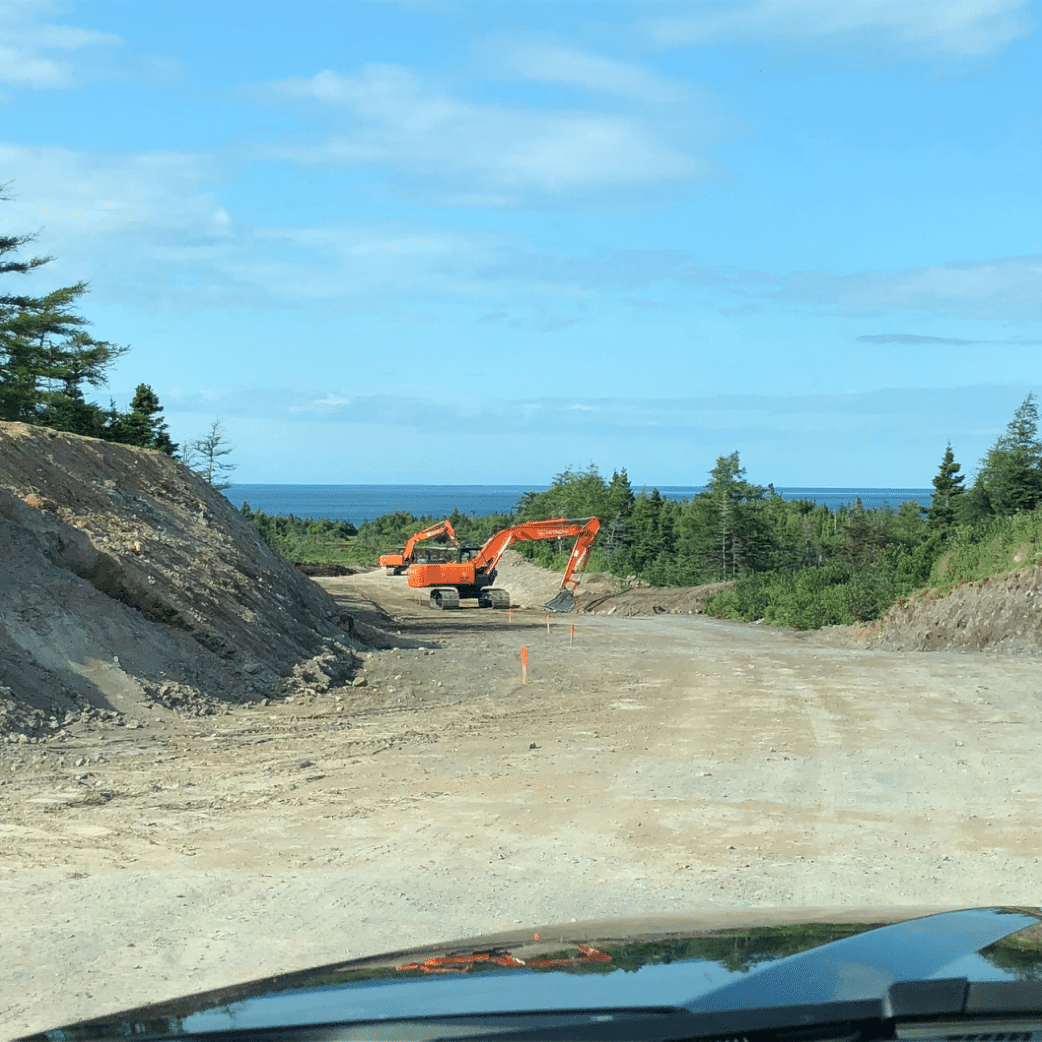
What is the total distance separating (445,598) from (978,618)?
20.4m

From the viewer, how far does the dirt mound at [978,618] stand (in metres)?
25.9

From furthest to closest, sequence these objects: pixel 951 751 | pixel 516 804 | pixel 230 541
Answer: pixel 230 541
pixel 951 751
pixel 516 804

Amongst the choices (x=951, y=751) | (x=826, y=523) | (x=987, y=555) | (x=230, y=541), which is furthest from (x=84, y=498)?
(x=826, y=523)

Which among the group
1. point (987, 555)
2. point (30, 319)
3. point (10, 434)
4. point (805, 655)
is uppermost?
point (30, 319)

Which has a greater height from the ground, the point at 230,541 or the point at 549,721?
the point at 230,541

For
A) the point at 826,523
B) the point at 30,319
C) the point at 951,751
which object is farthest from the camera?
the point at 826,523

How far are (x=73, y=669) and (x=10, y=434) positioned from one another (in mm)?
6655

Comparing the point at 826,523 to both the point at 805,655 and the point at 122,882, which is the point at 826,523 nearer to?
the point at 805,655

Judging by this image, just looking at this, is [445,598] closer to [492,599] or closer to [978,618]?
[492,599]

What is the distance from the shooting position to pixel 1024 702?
17.2 meters

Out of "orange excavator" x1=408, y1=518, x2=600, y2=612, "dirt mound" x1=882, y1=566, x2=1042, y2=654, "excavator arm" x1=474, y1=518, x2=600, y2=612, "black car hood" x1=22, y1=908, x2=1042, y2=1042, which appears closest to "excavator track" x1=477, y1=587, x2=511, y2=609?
"orange excavator" x1=408, y1=518, x2=600, y2=612

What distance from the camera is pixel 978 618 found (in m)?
27.2

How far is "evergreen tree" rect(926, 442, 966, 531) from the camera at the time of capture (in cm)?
5488

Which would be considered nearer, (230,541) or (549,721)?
(549,721)
